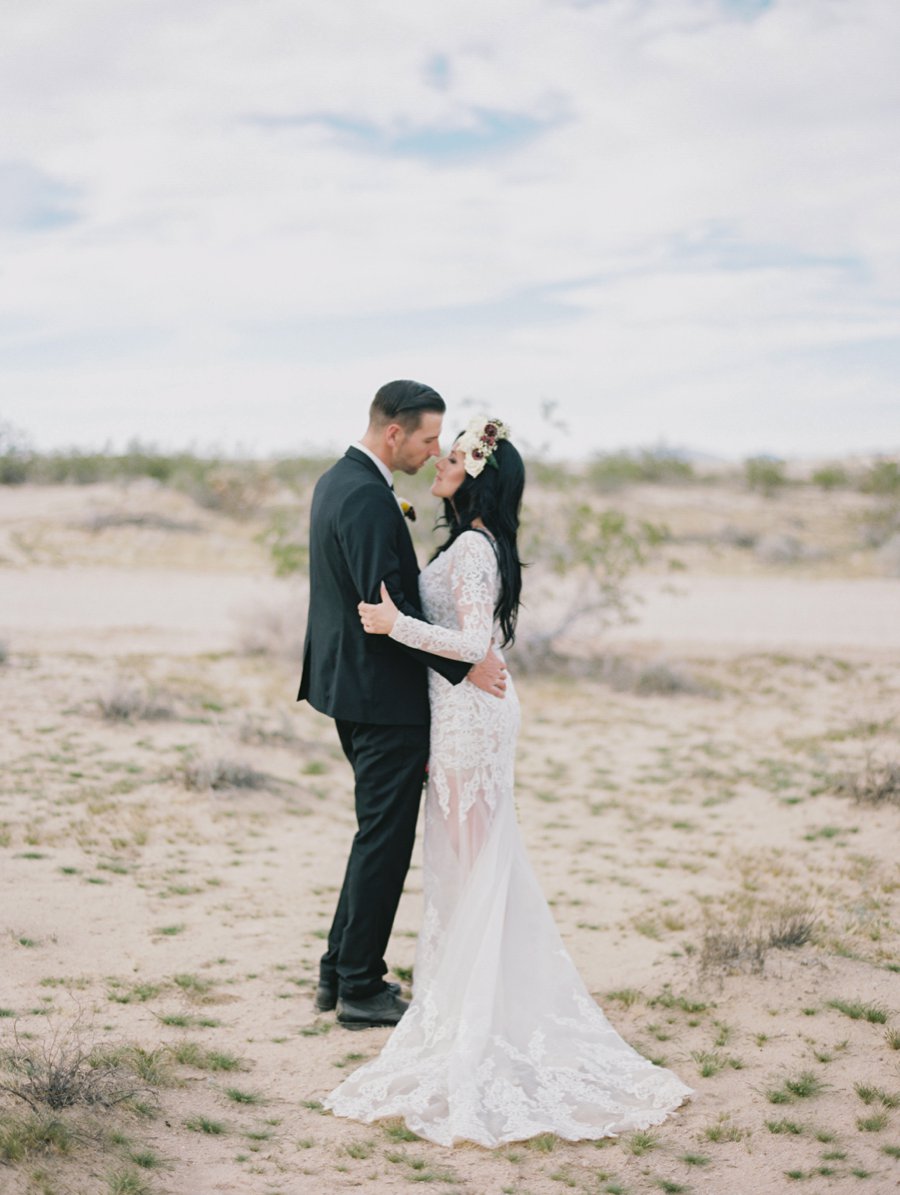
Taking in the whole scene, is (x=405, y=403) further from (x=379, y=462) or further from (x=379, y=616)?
(x=379, y=616)

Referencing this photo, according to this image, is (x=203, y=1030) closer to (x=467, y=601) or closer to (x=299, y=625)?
(x=467, y=601)

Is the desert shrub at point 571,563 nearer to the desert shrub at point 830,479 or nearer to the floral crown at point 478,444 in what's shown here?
the floral crown at point 478,444

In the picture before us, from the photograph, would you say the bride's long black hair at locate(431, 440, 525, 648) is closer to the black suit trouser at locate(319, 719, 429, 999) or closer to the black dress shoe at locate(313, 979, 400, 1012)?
the black suit trouser at locate(319, 719, 429, 999)

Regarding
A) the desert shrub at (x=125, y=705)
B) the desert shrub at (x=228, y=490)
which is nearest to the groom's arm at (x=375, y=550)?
the desert shrub at (x=125, y=705)

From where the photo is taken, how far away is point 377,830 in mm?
4648

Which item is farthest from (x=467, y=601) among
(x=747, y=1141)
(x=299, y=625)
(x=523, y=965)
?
(x=299, y=625)

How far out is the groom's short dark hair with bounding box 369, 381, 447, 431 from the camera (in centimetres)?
445

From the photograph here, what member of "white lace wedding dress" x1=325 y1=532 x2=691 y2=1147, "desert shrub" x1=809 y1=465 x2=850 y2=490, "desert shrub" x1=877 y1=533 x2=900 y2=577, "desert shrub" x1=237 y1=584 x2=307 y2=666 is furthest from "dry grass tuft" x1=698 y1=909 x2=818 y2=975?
"desert shrub" x1=809 y1=465 x2=850 y2=490

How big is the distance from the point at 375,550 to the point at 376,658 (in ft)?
1.41

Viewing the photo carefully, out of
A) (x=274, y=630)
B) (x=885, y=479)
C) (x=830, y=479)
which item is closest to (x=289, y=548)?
(x=274, y=630)

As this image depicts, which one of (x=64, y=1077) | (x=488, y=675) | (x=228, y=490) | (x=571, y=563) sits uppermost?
(x=228, y=490)

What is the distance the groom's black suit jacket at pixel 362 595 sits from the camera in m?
4.32

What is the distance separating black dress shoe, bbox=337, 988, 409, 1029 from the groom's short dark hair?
228 cm

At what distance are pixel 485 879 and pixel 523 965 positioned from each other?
1.13 feet
